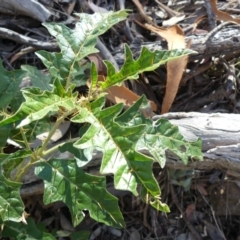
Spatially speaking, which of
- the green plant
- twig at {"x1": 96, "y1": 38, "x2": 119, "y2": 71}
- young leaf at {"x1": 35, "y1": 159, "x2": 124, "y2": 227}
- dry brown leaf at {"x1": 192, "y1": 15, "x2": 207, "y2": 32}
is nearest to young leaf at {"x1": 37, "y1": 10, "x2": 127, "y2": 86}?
the green plant

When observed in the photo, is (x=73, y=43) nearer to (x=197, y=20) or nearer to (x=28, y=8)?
(x=28, y=8)

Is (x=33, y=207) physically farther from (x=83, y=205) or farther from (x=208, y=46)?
(x=208, y=46)

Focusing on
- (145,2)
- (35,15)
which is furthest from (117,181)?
(145,2)

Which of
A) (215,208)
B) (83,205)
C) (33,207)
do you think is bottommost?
(215,208)

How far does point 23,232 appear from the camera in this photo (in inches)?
76.6

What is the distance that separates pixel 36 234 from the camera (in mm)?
1945

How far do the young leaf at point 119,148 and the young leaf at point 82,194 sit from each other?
19 centimetres

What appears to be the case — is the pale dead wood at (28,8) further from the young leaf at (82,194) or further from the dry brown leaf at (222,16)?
the young leaf at (82,194)

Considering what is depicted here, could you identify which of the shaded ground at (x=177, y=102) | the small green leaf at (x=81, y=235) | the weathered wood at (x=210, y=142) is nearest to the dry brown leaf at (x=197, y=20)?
the shaded ground at (x=177, y=102)

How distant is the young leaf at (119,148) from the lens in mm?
1557

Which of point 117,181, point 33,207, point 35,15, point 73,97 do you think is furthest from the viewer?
point 35,15

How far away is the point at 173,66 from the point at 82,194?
2.82 feet

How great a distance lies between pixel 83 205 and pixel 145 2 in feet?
4.53

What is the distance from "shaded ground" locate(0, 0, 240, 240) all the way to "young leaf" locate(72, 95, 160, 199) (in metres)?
0.77
